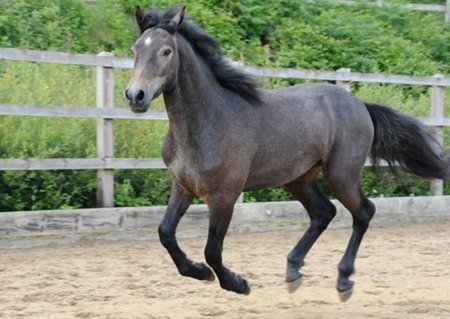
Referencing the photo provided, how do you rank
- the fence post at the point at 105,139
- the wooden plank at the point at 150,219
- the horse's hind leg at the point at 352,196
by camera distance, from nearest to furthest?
the horse's hind leg at the point at 352,196 < the wooden plank at the point at 150,219 < the fence post at the point at 105,139

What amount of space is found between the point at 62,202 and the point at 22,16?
15.1ft

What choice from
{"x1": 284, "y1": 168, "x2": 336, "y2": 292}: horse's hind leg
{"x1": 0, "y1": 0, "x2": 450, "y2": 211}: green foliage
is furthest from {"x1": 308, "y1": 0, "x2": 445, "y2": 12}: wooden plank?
{"x1": 284, "y1": 168, "x2": 336, "y2": 292}: horse's hind leg

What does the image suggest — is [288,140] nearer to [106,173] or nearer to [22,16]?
[106,173]

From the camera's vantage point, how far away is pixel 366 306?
18.5ft

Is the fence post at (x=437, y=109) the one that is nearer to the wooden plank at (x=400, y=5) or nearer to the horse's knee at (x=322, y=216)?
the horse's knee at (x=322, y=216)

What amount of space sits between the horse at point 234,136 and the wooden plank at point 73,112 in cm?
258

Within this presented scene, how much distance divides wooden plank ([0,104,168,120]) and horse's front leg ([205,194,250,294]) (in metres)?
3.15

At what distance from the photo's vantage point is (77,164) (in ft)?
26.1

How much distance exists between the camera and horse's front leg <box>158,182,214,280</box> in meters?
5.23

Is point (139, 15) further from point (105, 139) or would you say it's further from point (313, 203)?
point (105, 139)

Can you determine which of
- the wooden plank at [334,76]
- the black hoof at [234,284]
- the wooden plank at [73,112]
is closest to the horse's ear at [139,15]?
the black hoof at [234,284]

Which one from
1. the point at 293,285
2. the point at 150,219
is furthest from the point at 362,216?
the point at 150,219

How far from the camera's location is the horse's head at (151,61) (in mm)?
4629

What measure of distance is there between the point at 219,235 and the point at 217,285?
1.15 meters
